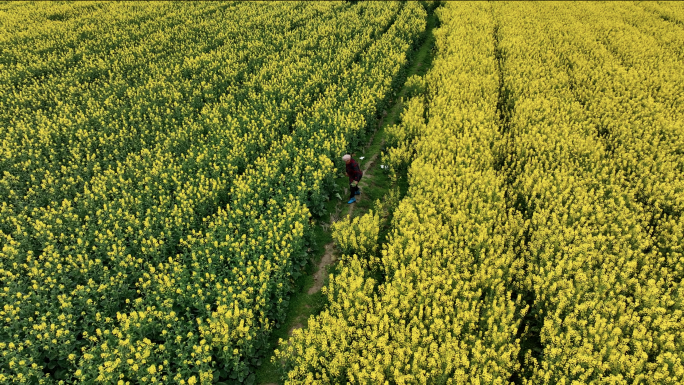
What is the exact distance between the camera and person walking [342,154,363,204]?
12.2 m

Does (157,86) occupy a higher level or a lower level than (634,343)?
higher

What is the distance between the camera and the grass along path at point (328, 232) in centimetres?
849

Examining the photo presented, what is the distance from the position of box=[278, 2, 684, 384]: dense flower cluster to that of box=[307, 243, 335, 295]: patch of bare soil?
168 centimetres

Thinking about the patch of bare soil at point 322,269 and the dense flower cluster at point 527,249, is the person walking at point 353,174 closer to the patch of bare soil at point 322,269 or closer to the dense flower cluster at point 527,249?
the dense flower cluster at point 527,249

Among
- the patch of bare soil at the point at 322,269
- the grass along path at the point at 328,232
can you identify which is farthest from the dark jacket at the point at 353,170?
the patch of bare soil at the point at 322,269

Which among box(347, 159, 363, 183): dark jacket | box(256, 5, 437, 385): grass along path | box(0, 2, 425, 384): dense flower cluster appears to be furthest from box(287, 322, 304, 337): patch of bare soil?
box(347, 159, 363, 183): dark jacket

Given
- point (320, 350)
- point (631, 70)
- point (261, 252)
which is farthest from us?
point (631, 70)

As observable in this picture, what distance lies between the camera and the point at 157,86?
18000 mm

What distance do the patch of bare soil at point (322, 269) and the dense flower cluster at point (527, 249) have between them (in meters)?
1.68

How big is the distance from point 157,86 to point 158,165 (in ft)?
27.0

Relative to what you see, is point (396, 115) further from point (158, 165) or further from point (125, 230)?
A: point (125, 230)

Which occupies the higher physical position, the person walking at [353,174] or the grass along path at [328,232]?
the person walking at [353,174]

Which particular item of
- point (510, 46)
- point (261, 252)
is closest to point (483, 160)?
point (261, 252)

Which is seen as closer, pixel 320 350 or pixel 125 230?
pixel 320 350
